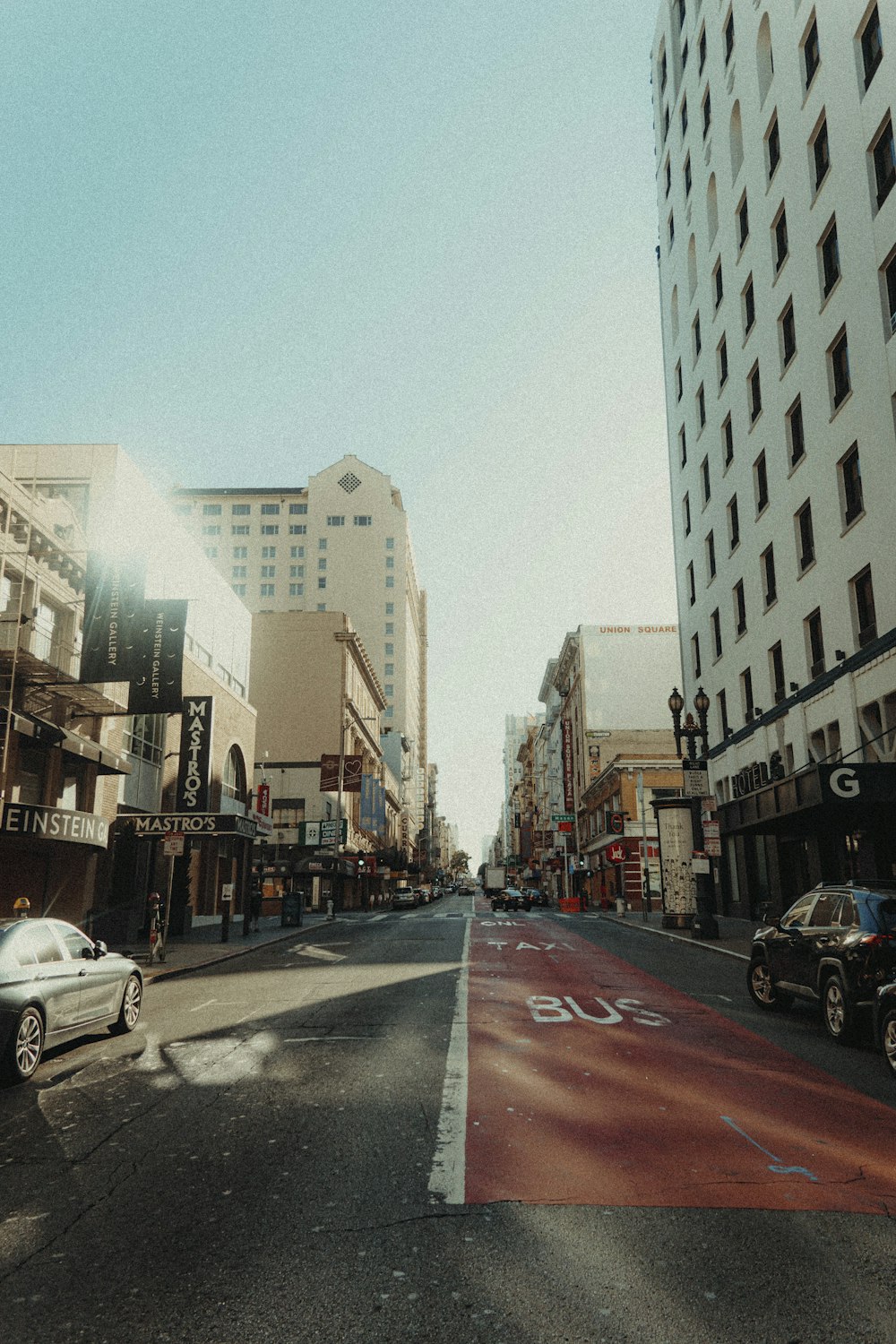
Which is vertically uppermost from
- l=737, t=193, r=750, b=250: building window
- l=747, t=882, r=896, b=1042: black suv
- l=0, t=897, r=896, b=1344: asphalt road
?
l=737, t=193, r=750, b=250: building window

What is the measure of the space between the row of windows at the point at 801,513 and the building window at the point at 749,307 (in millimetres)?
4936

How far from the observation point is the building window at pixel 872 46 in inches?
896

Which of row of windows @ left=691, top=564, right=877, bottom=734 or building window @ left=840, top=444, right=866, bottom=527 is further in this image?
building window @ left=840, top=444, right=866, bottom=527

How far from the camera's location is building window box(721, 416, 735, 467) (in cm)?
3612

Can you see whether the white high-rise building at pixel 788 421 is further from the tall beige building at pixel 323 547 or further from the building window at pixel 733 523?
the tall beige building at pixel 323 547

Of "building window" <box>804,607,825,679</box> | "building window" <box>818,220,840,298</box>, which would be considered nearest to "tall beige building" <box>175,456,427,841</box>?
"building window" <box>804,607,825,679</box>

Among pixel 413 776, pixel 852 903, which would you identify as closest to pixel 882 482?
pixel 852 903

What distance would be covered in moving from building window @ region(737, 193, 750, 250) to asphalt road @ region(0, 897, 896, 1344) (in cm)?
3266

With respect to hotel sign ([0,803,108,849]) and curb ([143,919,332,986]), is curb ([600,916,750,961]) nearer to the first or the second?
curb ([143,919,332,986])

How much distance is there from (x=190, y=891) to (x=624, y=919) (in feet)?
58.7

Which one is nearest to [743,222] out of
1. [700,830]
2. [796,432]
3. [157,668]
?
[796,432]

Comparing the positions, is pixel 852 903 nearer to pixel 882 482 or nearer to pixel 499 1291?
pixel 499 1291

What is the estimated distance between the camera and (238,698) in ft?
137

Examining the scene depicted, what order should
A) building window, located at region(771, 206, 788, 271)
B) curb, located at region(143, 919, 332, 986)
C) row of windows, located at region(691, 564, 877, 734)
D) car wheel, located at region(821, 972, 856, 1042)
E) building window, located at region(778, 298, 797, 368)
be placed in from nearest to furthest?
car wheel, located at region(821, 972, 856, 1042) → curb, located at region(143, 919, 332, 986) → row of windows, located at region(691, 564, 877, 734) → building window, located at region(778, 298, 797, 368) → building window, located at region(771, 206, 788, 271)
